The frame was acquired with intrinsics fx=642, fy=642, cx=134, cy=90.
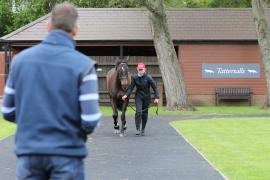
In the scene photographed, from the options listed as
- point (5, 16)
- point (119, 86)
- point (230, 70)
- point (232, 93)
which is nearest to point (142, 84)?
point (119, 86)

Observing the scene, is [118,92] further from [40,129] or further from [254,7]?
[254,7]

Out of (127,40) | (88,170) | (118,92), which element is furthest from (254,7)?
(88,170)

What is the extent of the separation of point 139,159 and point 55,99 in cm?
769

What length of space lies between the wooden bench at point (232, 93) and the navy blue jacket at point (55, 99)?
2864 cm

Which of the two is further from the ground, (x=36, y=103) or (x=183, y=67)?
(x=36, y=103)

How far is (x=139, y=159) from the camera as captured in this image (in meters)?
12.3

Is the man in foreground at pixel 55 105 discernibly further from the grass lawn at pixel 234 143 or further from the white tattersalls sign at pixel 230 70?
the white tattersalls sign at pixel 230 70

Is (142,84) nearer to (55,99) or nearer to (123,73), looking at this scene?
(123,73)

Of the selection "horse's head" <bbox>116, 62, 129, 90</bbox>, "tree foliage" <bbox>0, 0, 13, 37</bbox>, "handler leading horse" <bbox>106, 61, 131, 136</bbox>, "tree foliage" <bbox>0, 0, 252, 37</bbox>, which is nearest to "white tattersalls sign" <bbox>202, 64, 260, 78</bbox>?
"tree foliage" <bbox>0, 0, 252, 37</bbox>

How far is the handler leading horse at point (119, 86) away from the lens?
16969 mm

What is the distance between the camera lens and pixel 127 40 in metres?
33.3

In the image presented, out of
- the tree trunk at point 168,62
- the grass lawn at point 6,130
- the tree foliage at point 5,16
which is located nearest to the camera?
the grass lawn at point 6,130

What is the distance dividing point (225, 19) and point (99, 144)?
2146cm

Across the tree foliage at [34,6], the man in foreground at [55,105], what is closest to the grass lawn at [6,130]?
the man in foreground at [55,105]
